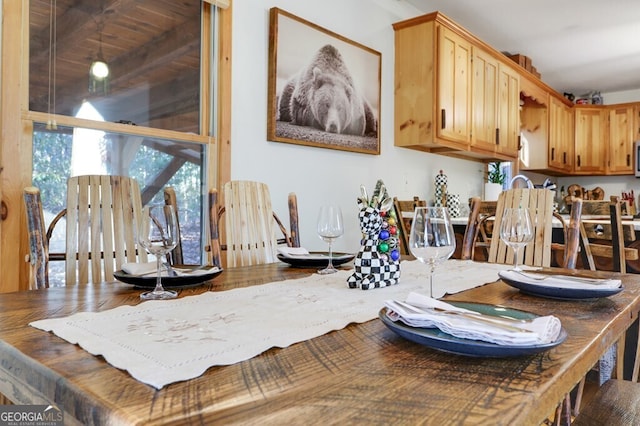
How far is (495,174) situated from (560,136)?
1.63 m

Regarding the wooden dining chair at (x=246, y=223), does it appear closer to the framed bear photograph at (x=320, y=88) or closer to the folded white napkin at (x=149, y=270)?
the folded white napkin at (x=149, y=270)

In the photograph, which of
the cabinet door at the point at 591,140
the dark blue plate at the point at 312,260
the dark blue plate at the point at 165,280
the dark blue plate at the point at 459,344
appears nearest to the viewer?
the dark blue plate at the point at 459,344

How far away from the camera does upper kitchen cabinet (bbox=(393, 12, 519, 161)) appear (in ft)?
11.5

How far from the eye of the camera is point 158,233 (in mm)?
Result: 1026

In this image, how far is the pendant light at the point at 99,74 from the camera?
6.72 ft

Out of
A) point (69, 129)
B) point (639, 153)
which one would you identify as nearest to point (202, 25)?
point (69, 129)

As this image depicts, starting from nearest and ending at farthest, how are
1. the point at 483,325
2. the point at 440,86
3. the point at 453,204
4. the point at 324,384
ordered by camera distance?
1. the point at 324,384
2. the point at 483,325
3. the point at 440,86
4. the point at 453,204

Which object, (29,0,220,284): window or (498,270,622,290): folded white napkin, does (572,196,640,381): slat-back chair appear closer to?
(498,270,622,290): folded white napkin

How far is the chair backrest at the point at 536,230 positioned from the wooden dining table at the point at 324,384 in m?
1.09

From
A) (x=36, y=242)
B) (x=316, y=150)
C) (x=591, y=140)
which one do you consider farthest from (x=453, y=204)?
(x=36, y=242)

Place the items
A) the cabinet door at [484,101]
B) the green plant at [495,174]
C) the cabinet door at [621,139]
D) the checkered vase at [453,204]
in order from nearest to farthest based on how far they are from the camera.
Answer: the cabinet door at [484,101] → the checkered vase at [453,204] → the green plant at [495,174] → the cabinet door at [621,139]

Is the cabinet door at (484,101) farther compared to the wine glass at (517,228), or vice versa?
the cabinet door at (484,101)

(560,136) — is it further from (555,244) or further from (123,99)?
(123,99)

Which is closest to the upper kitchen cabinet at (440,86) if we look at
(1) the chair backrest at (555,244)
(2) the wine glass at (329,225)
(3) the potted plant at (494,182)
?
(3) the potted plant at (494,182)
